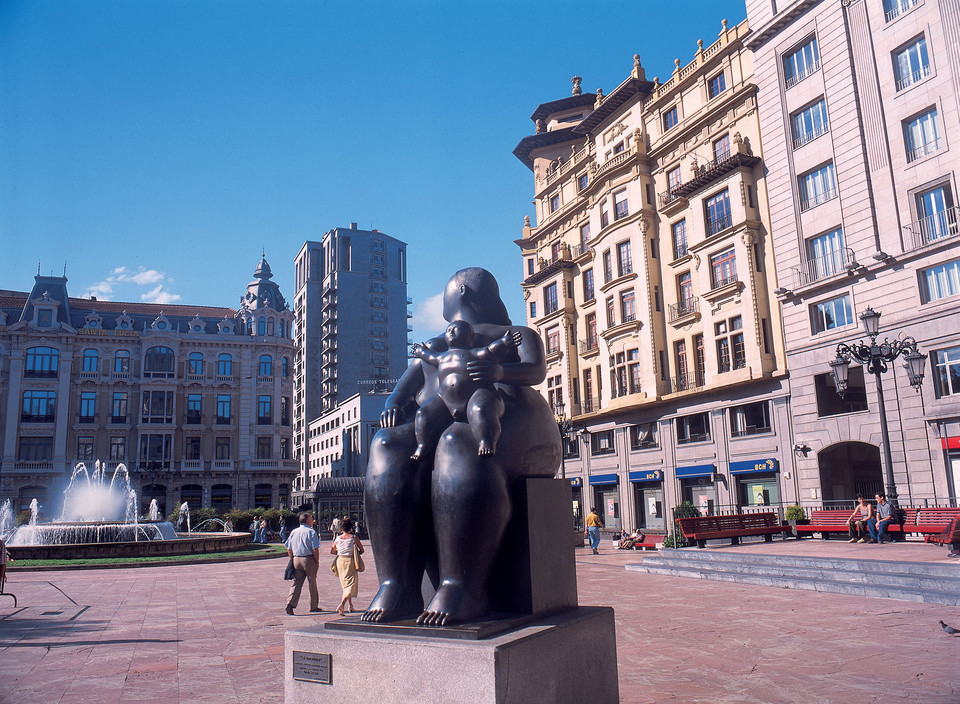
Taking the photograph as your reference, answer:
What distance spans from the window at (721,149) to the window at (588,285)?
1006 cm

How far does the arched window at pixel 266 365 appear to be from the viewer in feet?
192

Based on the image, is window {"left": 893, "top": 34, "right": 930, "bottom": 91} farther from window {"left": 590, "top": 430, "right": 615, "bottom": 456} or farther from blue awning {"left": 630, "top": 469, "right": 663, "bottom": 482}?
window {"left": 590, "top": 430, "right": 615, "bottom": 456}

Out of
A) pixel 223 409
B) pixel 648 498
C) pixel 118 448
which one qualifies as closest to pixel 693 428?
pixel 648 498

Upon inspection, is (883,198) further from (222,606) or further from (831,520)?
(222,606)

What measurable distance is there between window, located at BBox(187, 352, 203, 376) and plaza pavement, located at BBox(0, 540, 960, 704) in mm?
46271

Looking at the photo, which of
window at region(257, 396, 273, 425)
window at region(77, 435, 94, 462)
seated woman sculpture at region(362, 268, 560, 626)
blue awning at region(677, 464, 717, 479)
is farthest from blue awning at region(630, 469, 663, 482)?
window at region(77, 435, 94, 462)

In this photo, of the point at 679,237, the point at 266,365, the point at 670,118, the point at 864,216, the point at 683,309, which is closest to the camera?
the point at 864,216

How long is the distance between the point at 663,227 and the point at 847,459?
1391 cm

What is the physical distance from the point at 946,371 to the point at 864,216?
586cm

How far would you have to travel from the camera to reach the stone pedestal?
108 inches

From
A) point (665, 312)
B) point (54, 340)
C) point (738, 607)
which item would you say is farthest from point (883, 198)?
point (54, 340)

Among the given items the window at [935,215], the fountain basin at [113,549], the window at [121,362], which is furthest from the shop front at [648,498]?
the window at [121,362]

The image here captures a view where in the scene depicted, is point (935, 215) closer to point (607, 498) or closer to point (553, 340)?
point (607, 498)

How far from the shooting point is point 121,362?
5509 cm
